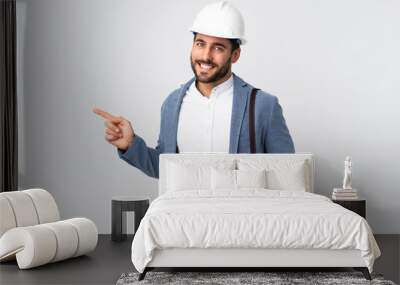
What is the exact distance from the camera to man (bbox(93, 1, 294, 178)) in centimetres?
647

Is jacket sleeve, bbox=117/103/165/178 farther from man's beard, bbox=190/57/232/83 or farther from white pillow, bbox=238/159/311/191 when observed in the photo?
white pillow, bbox=238/159/311/191

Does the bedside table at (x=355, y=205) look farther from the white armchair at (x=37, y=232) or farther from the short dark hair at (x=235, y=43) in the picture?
the white armchair at (x=37, y=232)

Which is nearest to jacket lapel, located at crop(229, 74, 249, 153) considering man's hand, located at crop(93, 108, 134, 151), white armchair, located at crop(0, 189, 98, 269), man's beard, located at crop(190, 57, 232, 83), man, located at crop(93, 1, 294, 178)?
man, located at crop(93, 1, 294, 178)

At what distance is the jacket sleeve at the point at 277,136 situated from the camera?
21.3 ft

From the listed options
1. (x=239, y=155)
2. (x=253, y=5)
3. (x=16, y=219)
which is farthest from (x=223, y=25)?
(x=16, y=219)

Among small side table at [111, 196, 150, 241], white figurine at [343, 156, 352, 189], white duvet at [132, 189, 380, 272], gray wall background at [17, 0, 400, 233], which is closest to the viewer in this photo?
white duvet at [132, 189, 380, 272]

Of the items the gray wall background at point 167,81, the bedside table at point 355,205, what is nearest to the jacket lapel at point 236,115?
the gray wall background at point 167,81

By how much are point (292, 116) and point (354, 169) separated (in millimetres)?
820

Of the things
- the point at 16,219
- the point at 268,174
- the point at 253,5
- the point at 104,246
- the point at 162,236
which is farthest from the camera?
the point at 253,5

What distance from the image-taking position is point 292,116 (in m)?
7.16

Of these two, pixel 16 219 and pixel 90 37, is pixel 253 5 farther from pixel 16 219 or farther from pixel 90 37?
pixel 16 219

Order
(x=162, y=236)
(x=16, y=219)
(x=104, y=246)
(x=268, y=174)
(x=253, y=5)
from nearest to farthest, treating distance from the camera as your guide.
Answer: (x=162, y=236), (x=16, y=219), (x=268, y=174), (x=104, y=246), (x=253, y=5)

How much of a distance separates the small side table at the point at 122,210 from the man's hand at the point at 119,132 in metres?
0.49

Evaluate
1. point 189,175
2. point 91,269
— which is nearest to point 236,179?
point 189,175
